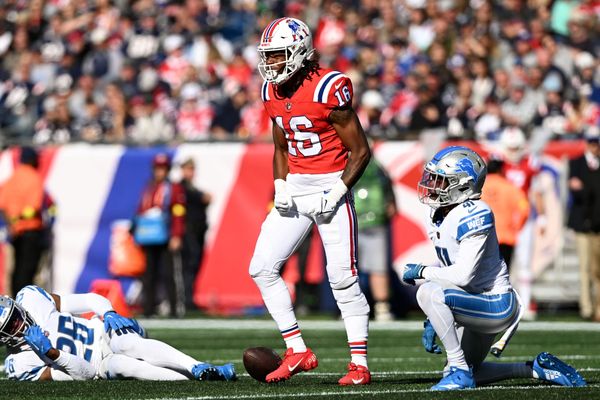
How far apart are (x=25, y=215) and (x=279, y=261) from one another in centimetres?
795

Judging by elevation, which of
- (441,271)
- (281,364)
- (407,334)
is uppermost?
(441,271)

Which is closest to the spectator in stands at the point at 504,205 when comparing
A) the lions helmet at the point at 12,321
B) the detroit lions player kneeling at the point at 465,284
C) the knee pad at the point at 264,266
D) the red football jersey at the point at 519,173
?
the red football jersey at the point at 519,173

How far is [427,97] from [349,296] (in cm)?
871

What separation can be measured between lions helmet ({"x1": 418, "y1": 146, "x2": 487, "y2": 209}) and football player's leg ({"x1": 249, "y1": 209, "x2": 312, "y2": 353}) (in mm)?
869

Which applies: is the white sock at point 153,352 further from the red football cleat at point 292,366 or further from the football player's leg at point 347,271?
the football player's leg at point 347,271

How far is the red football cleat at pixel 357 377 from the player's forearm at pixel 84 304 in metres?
A: 1.43

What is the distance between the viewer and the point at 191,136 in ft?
56.7

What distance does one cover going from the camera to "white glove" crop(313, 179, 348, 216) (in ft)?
25.4

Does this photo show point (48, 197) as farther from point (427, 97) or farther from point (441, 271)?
point (441, 271)

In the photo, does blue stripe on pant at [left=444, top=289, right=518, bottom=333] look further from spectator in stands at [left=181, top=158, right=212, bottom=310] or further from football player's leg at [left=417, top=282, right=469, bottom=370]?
spectator in stands at [left=181, top=158, right=212, bottom=310]

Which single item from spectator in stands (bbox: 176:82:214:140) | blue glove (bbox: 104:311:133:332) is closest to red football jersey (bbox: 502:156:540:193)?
spectator in stands (bbox: 176:82:214:140)

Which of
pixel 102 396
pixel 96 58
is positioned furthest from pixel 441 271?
pixel 96 58

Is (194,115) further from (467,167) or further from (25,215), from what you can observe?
(467,167)

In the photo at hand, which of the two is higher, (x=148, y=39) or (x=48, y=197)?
(x=148, y=39)
